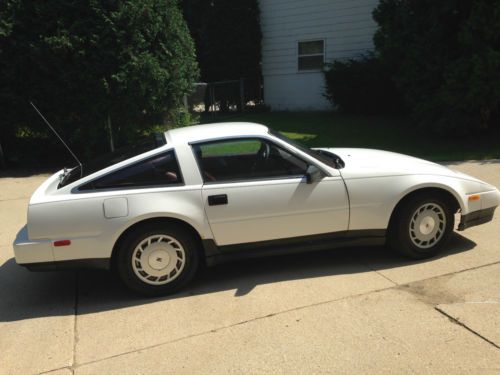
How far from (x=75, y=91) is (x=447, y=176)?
23.7 ft

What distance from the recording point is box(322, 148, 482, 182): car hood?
4.36 metres

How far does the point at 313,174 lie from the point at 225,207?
2.70ft

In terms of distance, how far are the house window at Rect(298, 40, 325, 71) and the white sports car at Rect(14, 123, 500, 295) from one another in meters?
14.3

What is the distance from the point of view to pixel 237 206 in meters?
4.09

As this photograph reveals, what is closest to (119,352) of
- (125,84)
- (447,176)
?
(447,176)

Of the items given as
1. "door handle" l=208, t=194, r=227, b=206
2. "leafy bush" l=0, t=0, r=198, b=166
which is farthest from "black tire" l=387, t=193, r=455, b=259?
"leafy bush" l=0, t=0, r=198, b=166

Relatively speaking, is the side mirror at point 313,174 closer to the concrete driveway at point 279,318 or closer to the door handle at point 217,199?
the door handle at point 217,199

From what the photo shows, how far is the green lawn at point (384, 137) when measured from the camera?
33.3 ft

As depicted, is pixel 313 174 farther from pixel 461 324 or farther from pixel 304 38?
pixel 304 38

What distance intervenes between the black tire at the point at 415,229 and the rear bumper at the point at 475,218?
0.11 m

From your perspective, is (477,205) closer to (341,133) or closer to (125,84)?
(125,84)

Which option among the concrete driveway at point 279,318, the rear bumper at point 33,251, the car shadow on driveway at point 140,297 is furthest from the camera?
the car shadow on driveway at point 140,297

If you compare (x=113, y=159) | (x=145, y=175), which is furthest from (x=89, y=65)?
(x=145, y=175)

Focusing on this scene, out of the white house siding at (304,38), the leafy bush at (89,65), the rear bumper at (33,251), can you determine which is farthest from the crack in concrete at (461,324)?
the white house siding at (304,38)
